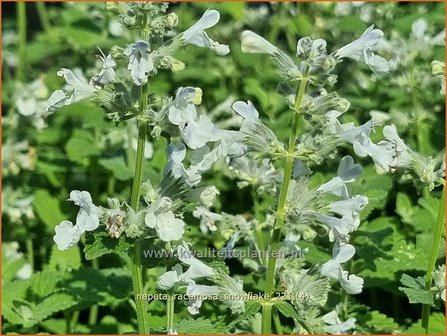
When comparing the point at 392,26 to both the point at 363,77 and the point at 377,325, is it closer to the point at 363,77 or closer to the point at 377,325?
the point at 363,77

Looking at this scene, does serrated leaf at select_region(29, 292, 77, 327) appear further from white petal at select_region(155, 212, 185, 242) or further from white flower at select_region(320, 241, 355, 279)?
white flower at select_region(320, 241, 355, 279)

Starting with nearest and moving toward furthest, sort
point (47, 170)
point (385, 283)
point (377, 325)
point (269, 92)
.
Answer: point (377, 325) → point (385, 283) → point (47, 170) → point (269, 92)

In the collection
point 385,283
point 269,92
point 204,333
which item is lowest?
point 204,333

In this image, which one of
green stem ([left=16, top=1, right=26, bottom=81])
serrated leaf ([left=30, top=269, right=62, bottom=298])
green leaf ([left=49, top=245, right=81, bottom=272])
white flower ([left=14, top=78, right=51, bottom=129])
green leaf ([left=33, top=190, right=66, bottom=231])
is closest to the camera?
serrated leaf ([left=30, top=269, right=62, bottom=298])

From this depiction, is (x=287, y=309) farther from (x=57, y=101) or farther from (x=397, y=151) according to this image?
(x=57, y=101)

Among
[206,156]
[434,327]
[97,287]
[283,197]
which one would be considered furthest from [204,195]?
[434,327]

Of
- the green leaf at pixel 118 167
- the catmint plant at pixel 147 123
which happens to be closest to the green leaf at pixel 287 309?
the catmint plant at pixel 147 123

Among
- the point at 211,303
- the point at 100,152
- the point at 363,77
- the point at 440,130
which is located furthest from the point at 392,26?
the point at 211,303

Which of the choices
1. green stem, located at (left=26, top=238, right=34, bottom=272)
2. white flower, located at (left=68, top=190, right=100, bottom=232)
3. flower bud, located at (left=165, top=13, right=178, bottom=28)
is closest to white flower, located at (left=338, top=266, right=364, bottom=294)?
white flower, located at (left=68, top=190, right=100, bottom=232)
